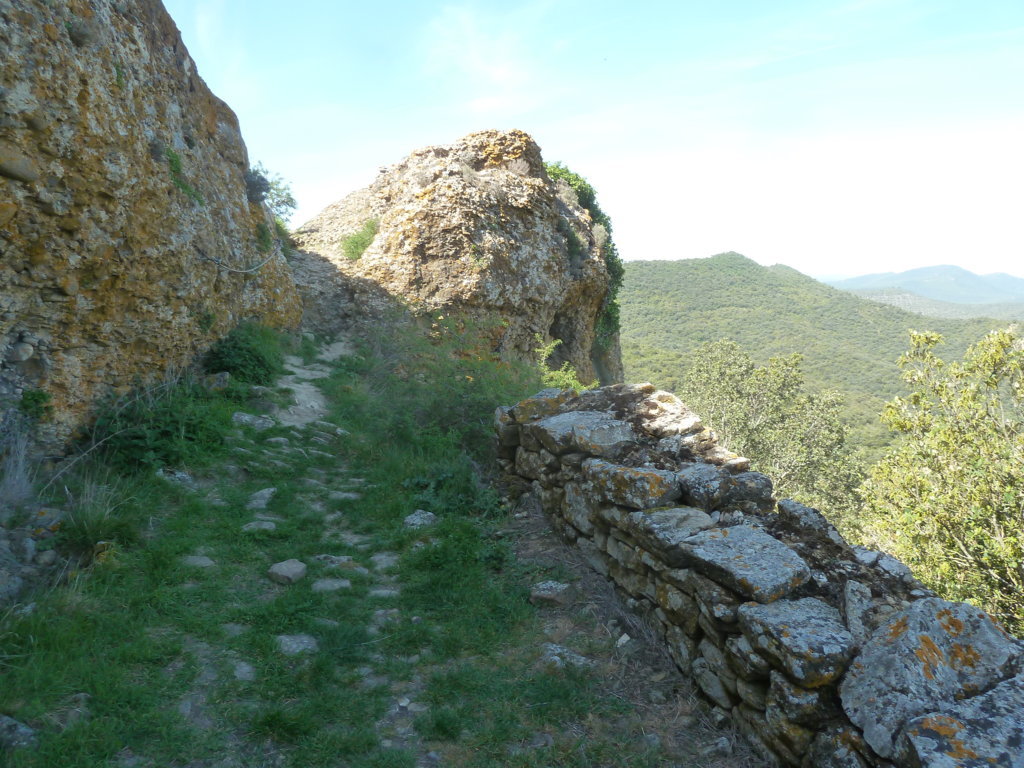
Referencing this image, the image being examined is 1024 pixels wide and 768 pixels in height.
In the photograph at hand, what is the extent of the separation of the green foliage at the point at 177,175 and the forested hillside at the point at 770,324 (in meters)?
38.0

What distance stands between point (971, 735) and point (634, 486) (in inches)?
90.3

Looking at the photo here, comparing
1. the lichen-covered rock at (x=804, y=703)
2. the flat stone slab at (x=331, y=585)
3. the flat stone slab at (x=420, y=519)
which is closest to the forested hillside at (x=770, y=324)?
the flat stone slab at (x=420, y=519)

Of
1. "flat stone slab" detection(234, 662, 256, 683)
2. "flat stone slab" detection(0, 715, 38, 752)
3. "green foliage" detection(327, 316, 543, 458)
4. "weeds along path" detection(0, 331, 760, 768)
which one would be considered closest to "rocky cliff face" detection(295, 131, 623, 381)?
"green foliage" detection(327, 316, 543, 458)

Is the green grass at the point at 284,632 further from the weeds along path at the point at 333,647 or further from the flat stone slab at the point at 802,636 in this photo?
the flat stone slab at the point at 802,636

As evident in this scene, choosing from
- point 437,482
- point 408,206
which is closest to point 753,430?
point 408,206

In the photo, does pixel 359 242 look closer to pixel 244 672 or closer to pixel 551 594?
pixel 551 594

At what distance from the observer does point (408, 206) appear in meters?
12.0

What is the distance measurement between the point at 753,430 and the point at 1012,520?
57.2 feet

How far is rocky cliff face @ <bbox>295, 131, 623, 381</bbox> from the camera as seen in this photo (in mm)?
11430

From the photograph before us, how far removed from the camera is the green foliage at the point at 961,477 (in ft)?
24.6

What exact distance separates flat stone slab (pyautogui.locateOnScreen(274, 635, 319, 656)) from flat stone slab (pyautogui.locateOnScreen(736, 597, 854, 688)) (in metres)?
2.52

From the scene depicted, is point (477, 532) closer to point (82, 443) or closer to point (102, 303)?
point (82, 443)

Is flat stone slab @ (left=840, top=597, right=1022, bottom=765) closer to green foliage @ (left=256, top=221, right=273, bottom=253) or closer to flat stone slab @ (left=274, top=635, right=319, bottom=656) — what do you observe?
flat stone slab @ (left=274, top=635, right=319, bottom=656)

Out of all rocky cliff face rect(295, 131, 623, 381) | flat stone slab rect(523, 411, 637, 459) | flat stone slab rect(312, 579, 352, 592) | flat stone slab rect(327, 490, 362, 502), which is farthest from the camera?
rocky cliff face rect(295, 131, 623, 381)
